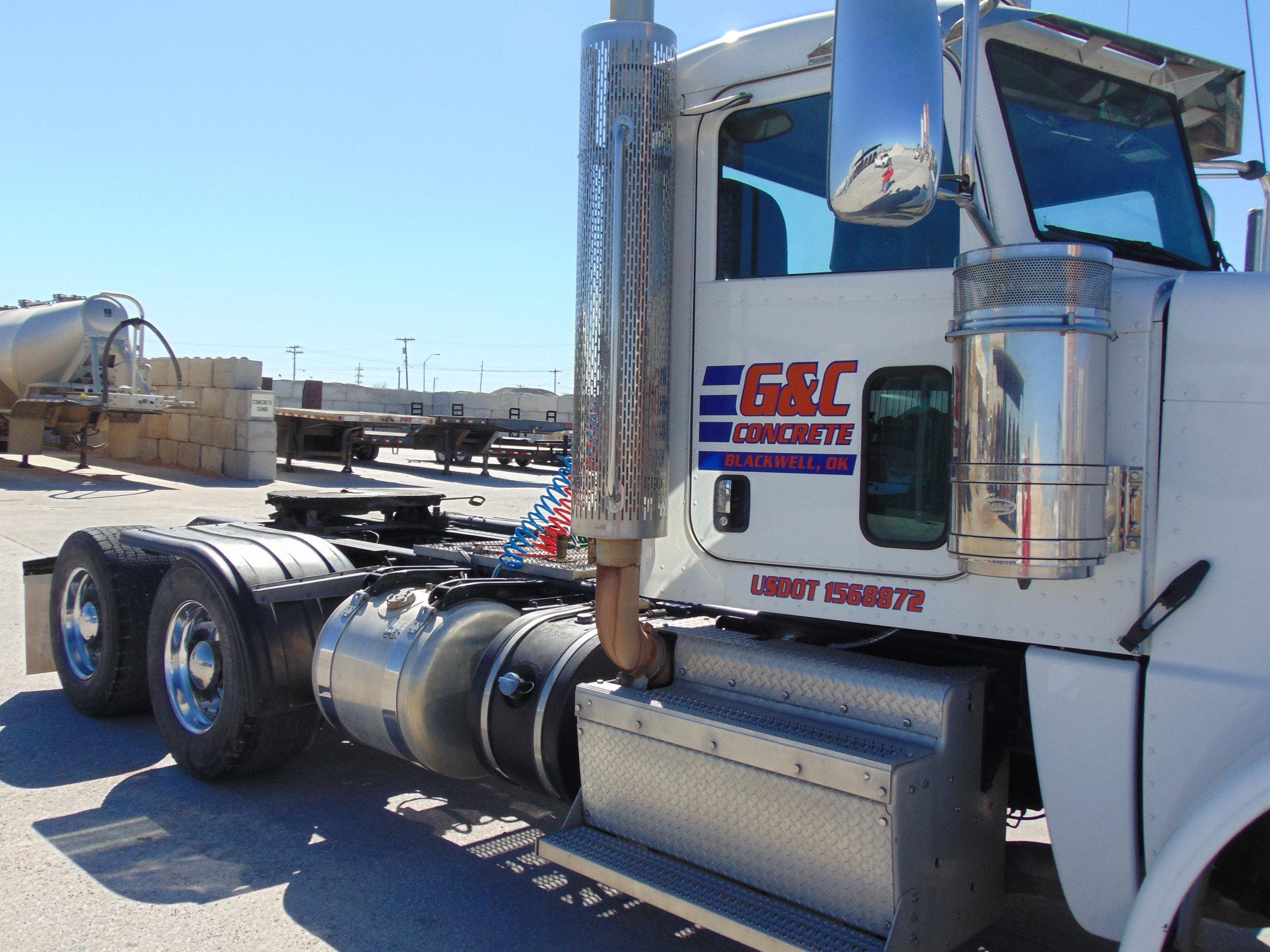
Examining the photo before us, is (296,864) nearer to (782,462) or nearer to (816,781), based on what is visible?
(816,781)

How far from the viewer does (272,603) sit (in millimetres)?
4500

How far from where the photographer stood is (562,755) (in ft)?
11.5

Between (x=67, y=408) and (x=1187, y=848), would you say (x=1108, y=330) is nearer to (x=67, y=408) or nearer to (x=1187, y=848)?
(x=1187, y=848)

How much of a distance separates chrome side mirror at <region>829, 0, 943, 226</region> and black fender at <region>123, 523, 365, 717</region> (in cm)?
327

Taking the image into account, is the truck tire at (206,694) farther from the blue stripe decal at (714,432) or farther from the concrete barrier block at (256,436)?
the concrete barrier block at (256,436)

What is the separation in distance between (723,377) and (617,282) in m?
0.42

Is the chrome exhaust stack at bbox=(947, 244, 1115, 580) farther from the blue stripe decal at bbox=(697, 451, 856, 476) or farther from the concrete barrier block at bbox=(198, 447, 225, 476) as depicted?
the concrete barrier block at bbox=(198, 447, 225, 476)

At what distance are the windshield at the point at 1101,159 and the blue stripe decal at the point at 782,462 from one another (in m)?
→ 0.78

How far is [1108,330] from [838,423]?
752 mm

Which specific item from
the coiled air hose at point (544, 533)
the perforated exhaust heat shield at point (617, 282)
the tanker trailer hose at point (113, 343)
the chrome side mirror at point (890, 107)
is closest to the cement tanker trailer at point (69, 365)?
the tanker trailer hose at point (113, 343)

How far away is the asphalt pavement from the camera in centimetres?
338

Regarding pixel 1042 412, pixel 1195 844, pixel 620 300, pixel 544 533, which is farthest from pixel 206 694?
pixel 1195 844

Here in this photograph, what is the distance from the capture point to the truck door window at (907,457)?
2.69 metres

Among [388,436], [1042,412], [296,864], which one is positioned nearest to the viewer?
[1042,412]
